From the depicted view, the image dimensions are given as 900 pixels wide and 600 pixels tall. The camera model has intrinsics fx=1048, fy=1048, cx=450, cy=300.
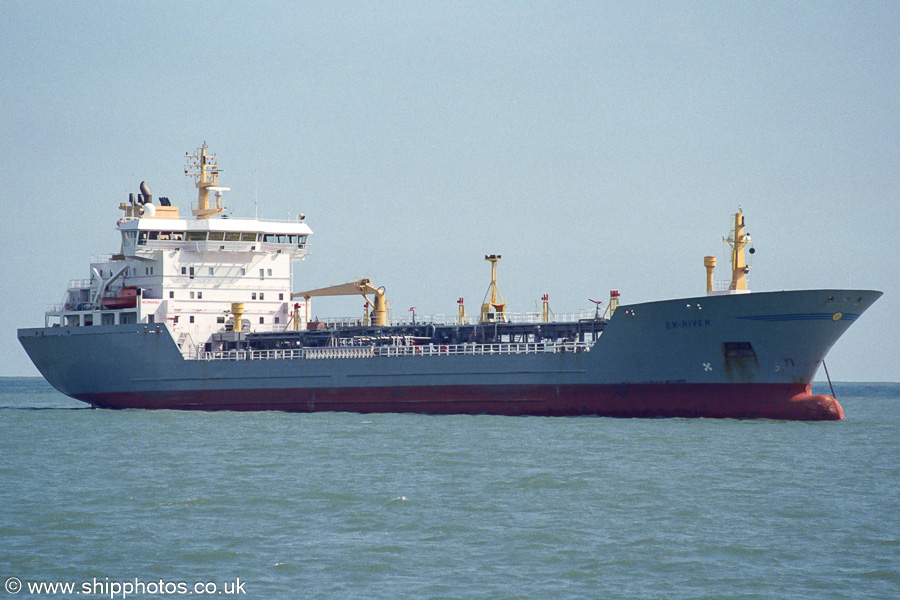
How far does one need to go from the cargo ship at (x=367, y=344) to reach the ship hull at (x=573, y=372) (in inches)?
1.7

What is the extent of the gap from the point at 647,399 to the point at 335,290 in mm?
15902

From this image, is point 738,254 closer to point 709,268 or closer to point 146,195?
point 709,268

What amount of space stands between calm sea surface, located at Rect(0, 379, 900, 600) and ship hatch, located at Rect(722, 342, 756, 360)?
2.08 metres

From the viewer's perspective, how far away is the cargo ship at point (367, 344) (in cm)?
3033

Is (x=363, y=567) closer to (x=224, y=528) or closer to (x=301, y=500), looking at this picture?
(x=224, y=528)

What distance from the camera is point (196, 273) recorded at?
41406 millimetres

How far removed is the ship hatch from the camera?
99.2ft

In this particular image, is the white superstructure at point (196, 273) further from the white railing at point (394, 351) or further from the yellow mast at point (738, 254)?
the yellow mast at point (738, 254)

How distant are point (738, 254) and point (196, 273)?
2104 cm

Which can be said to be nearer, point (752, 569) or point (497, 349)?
point (752, 569)

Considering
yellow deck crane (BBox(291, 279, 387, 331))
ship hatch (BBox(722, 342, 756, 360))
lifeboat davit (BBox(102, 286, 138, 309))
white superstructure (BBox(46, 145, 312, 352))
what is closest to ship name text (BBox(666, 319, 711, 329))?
ship hatch (BBox(722, 342, 756, 360))

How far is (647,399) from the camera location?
104ft

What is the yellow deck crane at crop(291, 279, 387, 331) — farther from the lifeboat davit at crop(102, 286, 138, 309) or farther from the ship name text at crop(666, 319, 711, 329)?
the ship name text at crop(666, 319, 711, 329)

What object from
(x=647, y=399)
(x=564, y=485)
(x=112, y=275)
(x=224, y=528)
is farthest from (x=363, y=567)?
(x=112, y=275)
